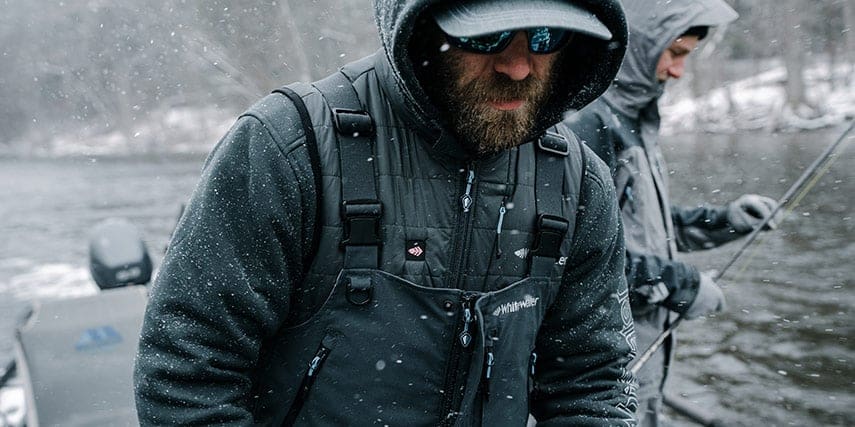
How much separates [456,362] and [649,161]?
5.95 feet

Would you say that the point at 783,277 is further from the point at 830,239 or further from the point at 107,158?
the point at 107,158

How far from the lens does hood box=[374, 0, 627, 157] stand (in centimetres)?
148

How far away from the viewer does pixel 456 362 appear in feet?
5.50

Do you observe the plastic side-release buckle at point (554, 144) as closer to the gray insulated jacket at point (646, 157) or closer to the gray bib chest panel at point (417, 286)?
the gray bib chest panel at point (417, 286)

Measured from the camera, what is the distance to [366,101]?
5.49 ft

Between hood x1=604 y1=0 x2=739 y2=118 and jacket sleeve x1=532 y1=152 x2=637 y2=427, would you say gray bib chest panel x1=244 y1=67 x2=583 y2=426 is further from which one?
hood x1=604 y1=0 x2=739 y2=118

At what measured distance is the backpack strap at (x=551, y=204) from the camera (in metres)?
1.73

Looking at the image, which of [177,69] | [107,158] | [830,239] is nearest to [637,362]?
[830,239]

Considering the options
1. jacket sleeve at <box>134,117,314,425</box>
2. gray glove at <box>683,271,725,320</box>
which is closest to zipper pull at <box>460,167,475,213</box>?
jacket sleeve at <box>134,117,314,425</box>

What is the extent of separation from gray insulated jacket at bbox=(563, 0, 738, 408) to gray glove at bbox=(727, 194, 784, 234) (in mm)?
685

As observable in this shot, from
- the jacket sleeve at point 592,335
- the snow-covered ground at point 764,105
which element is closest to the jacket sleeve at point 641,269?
the jacket sleeve at point 592,335

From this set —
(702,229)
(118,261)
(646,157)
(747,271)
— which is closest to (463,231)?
(646,157)

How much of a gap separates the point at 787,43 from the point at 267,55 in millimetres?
23247

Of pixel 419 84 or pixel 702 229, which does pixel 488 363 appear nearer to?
pixel 419 84
